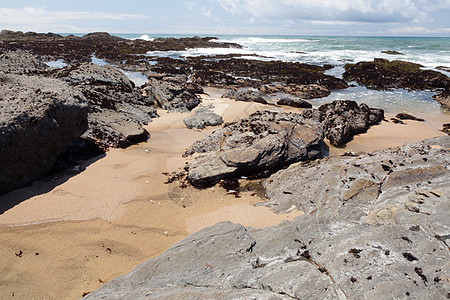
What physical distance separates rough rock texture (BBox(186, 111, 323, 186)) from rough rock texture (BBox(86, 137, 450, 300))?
2.71m

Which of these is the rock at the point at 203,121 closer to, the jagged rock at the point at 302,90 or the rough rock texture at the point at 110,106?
the rough rock texture at the point at 110,106

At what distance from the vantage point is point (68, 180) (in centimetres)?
788

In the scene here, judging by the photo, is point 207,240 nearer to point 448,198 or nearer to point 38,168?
point 448,198

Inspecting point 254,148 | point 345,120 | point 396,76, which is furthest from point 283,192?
point 396,76

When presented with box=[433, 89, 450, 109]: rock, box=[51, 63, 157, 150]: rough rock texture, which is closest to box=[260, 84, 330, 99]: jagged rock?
box=[433, 89, 450, 109]: rock

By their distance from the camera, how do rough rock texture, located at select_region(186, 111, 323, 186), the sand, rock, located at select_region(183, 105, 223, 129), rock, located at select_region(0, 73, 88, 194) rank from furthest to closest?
rock, located at select_region(183, 105, 223, 129)
rough rock texture, located at select_region(186, 111, 323, 186)
rock, located at select_region(0, 73, 88, 194)
the sand

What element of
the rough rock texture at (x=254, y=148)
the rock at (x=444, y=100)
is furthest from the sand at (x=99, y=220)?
the rock at (x=444, y=100)

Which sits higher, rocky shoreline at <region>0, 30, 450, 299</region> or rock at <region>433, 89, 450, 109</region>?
rocky shoreline at <region>0, 30, 450, 299</region>

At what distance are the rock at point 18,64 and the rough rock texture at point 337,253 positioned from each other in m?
17.6

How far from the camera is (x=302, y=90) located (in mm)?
22438

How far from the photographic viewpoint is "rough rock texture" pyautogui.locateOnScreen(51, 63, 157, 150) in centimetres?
1071

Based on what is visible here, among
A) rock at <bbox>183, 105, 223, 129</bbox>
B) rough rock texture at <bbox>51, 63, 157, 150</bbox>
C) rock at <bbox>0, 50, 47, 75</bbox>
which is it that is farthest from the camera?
rock at <bbox>0, 50, 47, 75</bbox>

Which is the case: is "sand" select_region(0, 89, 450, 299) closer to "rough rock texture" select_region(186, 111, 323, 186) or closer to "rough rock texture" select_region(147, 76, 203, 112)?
"rough rock texture" select_region(186, 111, 323, 186)

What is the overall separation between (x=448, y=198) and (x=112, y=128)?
10.9 metres
